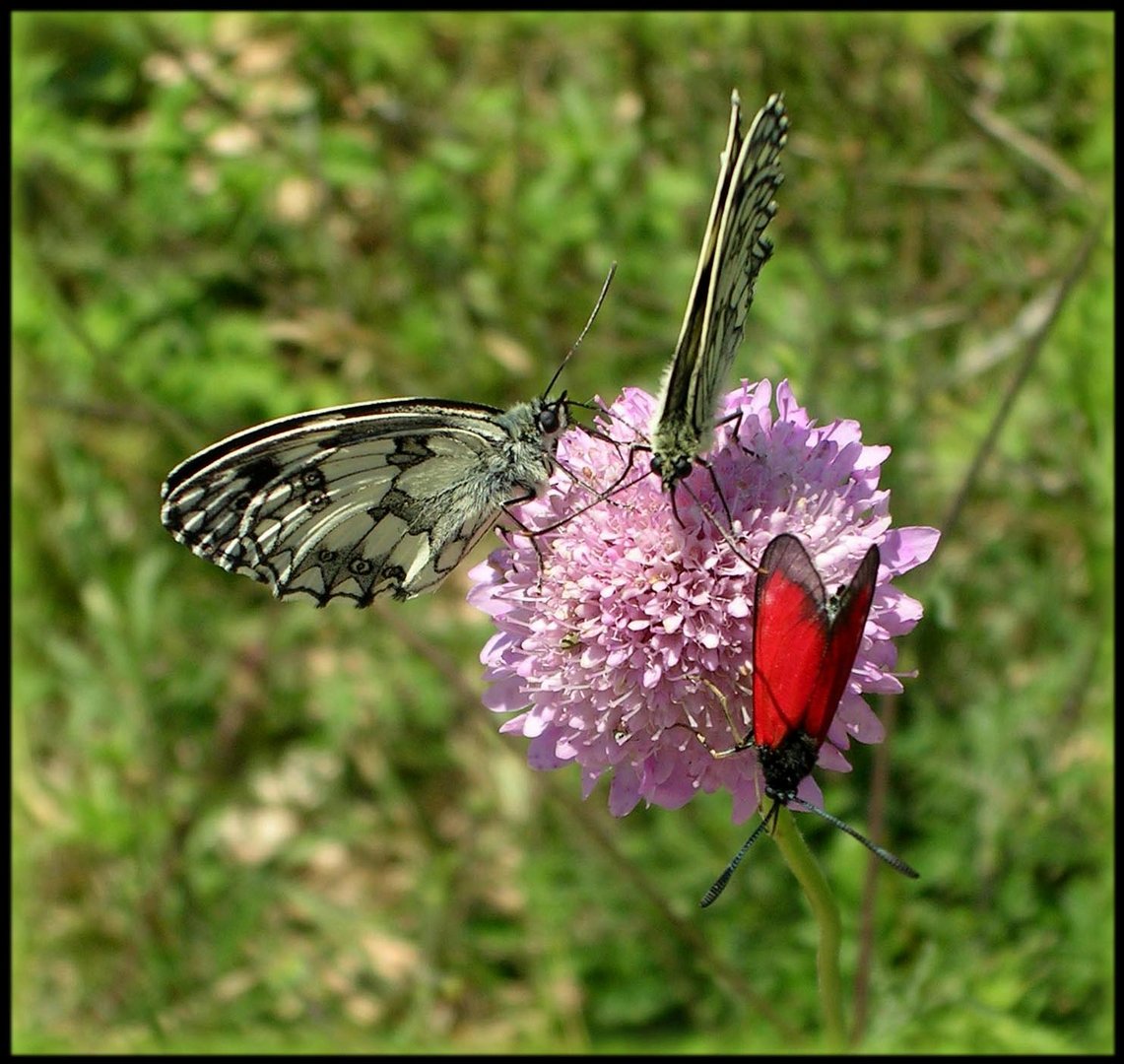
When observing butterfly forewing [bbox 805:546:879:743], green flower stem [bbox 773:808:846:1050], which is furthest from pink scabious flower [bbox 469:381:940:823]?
butterfly forewing [bbox 805:546:879:743]

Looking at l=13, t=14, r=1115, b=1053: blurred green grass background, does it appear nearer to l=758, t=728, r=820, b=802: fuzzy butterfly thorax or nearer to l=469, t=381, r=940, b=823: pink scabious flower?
l=469, t=381, r=940, b=823: pink scabious flower

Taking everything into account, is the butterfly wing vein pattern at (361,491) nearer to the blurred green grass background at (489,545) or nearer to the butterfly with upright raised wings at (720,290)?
the butterfly with upright raised wings at (720,290)

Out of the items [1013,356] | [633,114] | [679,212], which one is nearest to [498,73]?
[633,114]

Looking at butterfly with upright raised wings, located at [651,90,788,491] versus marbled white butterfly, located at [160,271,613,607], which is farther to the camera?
marbled white butterfly, located at [160,271,613,607]

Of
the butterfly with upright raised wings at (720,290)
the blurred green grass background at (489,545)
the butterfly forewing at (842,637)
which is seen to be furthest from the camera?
the blurred green grass background at (489,545)

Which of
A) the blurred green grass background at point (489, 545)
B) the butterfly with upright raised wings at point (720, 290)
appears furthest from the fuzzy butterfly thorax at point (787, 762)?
the blurred green grass background at point (489, 545)
